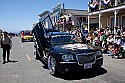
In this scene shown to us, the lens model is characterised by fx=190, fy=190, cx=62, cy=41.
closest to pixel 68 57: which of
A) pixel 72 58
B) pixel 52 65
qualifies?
pixel 72 58

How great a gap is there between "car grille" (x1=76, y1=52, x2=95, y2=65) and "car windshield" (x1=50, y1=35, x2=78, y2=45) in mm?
1650

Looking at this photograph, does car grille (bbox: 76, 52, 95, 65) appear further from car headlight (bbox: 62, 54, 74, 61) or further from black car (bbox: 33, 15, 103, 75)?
car headlight (bbox: 62, 54, 74, 61)

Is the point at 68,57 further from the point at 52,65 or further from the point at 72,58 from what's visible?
the point at 52,65

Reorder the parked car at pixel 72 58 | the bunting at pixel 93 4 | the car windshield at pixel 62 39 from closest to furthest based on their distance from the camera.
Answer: the parked car at pixel 72 58
the car windshield at pixel 62 39
the bunting at pixel 93 4

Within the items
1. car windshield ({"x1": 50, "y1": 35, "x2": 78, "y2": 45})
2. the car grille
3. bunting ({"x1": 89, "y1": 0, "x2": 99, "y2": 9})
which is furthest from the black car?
bunting ({"x1": 89, "y1": 0, "x2": 99, "y2": 9})

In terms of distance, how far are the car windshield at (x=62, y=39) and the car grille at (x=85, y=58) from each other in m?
1.65

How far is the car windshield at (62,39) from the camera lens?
7.95 meters

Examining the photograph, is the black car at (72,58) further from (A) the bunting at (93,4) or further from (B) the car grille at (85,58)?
(A) the bunting at (93,4)

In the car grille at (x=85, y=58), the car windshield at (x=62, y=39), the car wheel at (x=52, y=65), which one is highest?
the car windshield at (x=62, y=39)

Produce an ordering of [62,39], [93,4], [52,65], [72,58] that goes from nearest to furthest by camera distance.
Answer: [72,58] < [52,65] < [62,39] < [93,4]

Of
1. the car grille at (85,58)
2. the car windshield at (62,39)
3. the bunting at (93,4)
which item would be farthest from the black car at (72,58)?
the bunting at (93,4)

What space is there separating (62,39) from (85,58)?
6.62 ft

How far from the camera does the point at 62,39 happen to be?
26.9 ft

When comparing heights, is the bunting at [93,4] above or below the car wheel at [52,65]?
above
